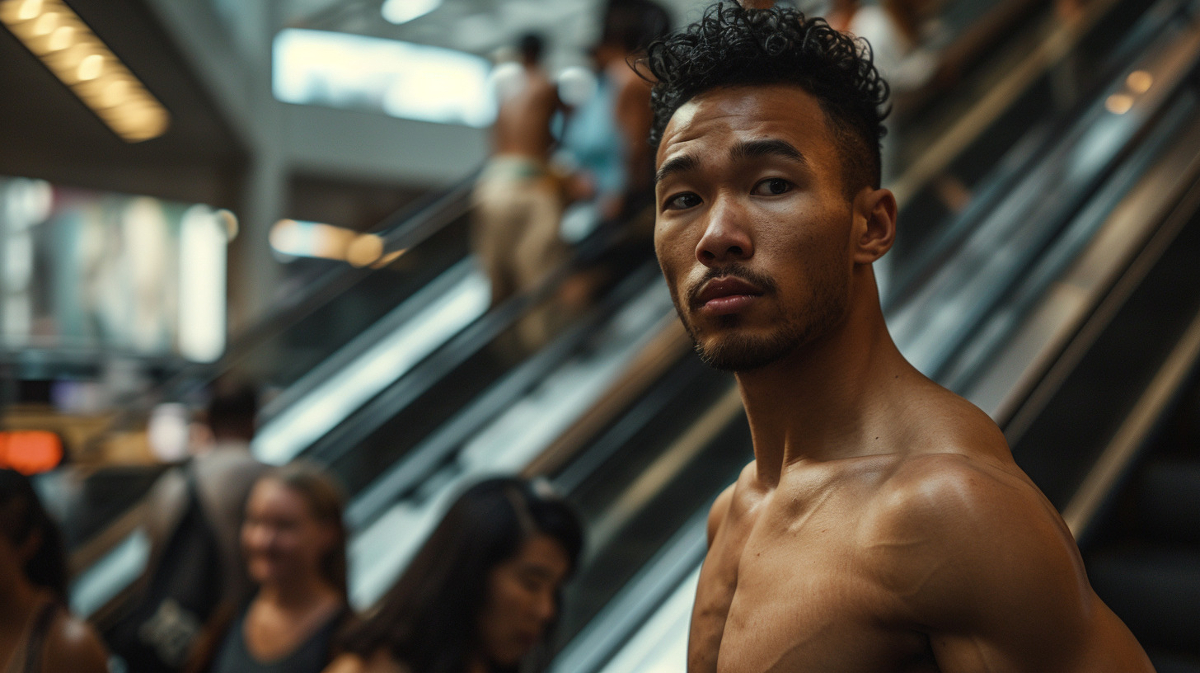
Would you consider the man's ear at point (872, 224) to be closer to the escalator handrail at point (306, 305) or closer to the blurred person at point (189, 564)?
the blurred person at point (189, 564)

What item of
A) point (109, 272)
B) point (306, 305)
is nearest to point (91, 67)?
point (306, 305)

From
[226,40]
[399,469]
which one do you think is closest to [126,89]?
[226,40]

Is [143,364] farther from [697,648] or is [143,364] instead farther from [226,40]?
[697,648]

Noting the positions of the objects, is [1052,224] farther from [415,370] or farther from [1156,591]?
[415,370]

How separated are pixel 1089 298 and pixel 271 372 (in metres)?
5.89

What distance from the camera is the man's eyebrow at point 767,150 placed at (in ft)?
3.61

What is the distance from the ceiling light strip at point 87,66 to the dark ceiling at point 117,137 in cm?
9

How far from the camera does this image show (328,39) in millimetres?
15312

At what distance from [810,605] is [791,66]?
0.64m

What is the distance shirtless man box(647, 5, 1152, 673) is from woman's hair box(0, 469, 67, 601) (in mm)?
2099

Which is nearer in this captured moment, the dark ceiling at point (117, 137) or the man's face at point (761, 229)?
the man's face at point (761, 229)

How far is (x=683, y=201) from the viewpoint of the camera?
119 centimetres

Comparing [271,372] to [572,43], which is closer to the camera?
[271,372]

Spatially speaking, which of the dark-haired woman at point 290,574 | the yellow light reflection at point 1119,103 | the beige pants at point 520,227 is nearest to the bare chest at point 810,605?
the dark-haired woman at point 290,574
